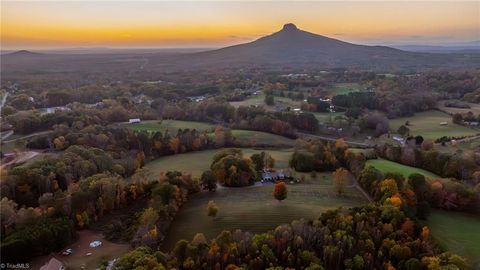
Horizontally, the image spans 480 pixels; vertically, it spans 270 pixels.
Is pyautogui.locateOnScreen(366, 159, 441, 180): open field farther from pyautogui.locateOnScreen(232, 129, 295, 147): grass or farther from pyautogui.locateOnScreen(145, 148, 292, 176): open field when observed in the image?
pyautogui.locateOnScreen(232, 129, 295, 147): grass

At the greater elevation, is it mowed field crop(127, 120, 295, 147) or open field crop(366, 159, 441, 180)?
open field crop(366, 159, 441, 180)

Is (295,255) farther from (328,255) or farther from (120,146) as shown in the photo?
(120,146)

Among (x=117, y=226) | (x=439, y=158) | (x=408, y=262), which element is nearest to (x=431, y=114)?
(x=439, y=158)

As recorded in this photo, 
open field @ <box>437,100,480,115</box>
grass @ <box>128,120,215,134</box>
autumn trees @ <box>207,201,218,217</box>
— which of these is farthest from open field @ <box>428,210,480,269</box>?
open field @ <box>437,100,480,115</box>

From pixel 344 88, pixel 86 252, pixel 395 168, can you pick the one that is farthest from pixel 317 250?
pixel 344 88

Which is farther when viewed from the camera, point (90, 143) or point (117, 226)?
point (90, 143)

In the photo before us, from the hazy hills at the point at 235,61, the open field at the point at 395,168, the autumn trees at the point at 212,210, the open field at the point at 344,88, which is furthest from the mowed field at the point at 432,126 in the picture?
the hazy hills at the point at 235,61

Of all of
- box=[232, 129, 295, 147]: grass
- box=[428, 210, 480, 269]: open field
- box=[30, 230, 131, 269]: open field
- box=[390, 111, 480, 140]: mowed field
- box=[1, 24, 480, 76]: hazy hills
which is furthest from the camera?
box=[1, 24, 480, 76]: hazy hills
